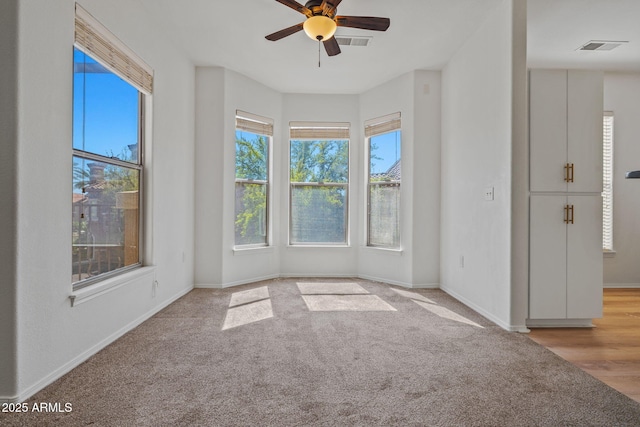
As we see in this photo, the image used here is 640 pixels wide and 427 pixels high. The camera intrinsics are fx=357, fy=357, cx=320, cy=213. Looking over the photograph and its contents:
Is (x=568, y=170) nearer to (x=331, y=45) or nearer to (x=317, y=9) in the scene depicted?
(x=331, y=45)

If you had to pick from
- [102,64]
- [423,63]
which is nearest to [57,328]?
[102,64]

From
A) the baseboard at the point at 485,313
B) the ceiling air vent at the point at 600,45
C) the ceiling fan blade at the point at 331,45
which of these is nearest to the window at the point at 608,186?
the ceiling air vent at the point at 600,45

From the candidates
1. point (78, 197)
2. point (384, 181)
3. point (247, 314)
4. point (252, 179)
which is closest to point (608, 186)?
point (384, 181)

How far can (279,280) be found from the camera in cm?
514

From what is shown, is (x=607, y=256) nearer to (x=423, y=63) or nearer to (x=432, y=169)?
(x=432, y=169)

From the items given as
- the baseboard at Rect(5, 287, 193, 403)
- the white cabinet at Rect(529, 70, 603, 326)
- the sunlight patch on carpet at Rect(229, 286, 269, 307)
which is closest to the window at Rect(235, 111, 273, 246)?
the sunlight patch on carpet at Rect(229, 286, 269, 307)

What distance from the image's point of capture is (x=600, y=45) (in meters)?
4.07

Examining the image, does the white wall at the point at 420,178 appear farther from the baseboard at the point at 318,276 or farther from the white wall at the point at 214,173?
the white wall at the point at 214,173

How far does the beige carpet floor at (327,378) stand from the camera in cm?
173

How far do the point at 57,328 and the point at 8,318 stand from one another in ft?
1.12

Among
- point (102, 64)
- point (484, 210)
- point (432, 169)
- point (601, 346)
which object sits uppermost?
point (102, 64)

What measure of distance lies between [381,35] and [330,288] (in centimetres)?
302

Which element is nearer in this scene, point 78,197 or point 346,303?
point 78,197

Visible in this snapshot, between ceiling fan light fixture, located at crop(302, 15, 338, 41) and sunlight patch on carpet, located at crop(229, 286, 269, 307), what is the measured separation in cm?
274
